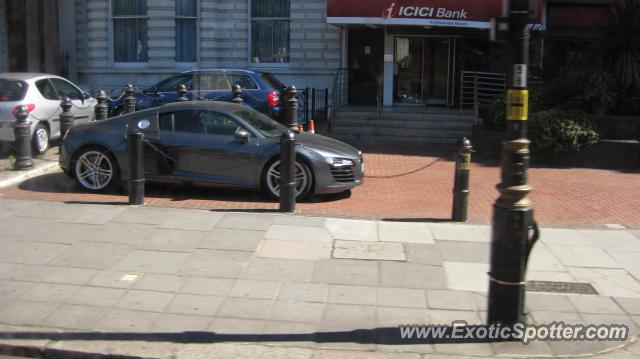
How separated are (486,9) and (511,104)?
45.8ft

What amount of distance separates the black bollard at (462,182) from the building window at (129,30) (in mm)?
15912

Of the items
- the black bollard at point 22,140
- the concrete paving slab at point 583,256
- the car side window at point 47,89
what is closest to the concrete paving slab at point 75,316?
the concrete paving slab at point 583,256

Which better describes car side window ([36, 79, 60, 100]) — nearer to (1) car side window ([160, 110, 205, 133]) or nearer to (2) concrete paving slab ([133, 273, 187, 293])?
(1) car side window ([160, 110, 205, 133])

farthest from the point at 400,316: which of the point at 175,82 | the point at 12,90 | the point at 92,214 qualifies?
the point at 175,82

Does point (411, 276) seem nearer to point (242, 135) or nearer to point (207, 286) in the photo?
point (207, 286)

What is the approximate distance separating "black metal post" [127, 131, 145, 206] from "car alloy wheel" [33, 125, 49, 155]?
4.79 m

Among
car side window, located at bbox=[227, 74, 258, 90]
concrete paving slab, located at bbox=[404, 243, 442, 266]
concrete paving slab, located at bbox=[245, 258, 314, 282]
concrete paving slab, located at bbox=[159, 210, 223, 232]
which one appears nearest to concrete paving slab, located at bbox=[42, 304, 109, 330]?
concrete paving slab, located at bbox=[245, 258, 314, 282]

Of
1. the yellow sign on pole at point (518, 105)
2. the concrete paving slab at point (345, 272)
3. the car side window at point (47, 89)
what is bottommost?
the concrete paving slab at point (345, 272)

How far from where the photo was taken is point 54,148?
13953 mm

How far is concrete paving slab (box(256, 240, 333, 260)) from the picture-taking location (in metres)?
7.09

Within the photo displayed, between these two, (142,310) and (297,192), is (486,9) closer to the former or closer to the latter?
(297,192)

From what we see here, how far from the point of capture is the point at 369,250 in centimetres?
737

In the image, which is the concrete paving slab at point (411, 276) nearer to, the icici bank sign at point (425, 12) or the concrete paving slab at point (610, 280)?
the concrete paving slab at point (610, 280)

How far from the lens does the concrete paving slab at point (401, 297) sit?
5.82 metres
